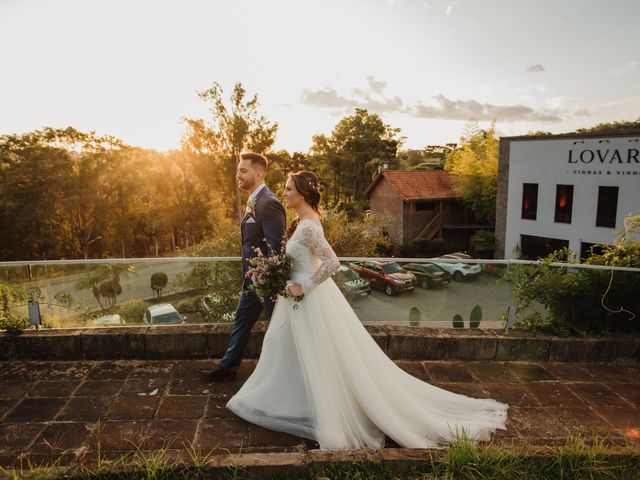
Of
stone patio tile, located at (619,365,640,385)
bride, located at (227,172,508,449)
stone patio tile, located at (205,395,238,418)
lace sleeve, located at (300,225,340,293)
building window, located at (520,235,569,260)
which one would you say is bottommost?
building window, located at (520,235,569,260)

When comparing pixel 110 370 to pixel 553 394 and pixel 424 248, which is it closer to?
pixel 553 394

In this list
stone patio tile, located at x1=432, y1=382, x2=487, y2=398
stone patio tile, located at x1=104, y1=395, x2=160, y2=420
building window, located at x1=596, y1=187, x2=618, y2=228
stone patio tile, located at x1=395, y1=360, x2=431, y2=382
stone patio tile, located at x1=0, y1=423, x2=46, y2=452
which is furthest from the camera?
building window, located at x1=596, y1=187, x2=618, y2=228

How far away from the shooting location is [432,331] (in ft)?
15.3

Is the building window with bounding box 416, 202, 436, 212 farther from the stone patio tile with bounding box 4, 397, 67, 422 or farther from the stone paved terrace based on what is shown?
the stone patio tile with bounding box 4, 397, 67, 422

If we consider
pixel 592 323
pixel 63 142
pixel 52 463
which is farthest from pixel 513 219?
pixel 63 142

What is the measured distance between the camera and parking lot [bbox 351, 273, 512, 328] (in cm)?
481

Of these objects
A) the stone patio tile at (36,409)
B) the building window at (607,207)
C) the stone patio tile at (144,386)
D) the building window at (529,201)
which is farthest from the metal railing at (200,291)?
the building window at (529,201)

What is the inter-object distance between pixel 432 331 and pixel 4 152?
33.3 metres

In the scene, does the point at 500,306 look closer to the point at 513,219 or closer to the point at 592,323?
the point at 592,323

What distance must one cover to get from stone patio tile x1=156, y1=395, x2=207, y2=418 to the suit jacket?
104cm

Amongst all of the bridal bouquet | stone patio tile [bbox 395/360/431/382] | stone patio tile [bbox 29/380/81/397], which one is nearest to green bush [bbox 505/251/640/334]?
stone patio tile [bbox 395/360/431/382]

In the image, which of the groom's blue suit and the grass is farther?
the groom's blue suit

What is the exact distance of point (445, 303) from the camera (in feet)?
15.8

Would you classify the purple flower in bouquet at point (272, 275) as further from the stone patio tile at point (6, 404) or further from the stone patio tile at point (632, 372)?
the stone patio tile at point (632, 372)
